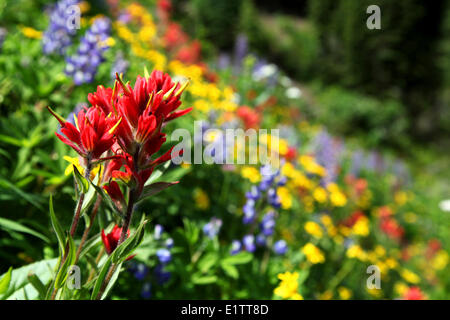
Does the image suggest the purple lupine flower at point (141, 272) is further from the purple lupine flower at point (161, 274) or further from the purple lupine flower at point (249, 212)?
the purple lupine flower at point (249, 212)

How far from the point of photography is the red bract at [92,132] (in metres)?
0.87

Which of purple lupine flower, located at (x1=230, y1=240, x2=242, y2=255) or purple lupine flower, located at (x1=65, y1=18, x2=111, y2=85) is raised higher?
purple lupine flower, located at (x1=65, y1=18, x2=111, y2=85)

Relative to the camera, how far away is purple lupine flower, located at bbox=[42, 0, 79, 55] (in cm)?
248

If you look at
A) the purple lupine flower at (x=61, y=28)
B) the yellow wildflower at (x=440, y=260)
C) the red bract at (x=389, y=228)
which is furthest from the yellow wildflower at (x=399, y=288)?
the purple lupine flower at (x=61, y=28)

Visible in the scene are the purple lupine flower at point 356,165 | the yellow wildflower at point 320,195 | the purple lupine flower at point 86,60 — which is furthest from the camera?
the purple lupine flower at point 356,165

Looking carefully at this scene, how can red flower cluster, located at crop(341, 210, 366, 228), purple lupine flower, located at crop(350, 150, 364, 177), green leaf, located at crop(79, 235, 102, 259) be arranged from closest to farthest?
green leaf, located at crop(79, 235, 102, 259), red flower cluster, located at crop(341, 210, 366, 228), purple lupine flower, located at crop(350, 150, 364, 177)

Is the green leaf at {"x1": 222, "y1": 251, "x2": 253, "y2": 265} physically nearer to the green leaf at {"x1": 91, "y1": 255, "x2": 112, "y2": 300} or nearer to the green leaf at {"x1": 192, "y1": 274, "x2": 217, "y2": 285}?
the green leaf at {"x1": 192, "y1": 274, "x2": 217, "y2": 285}

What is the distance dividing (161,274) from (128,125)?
859 millimetres

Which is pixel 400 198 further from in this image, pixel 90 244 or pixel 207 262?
pixel 90 244

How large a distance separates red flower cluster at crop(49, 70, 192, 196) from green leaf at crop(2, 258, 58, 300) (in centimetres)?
49

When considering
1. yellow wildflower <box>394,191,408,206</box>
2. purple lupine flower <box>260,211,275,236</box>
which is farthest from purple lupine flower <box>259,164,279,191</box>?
yellow wildflower <box>394,191,408,206</box>

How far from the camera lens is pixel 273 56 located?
8258mm

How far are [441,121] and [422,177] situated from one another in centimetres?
513
